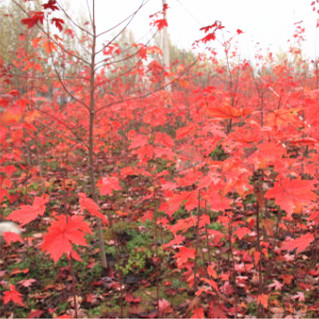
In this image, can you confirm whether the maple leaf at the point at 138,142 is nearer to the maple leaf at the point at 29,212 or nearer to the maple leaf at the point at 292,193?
the maple leaf at the point at 29,212

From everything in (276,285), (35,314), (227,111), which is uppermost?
(227,111)

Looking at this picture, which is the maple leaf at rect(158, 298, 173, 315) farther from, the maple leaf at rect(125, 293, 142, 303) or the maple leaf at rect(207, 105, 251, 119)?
the maple leaf at rect(207, 105, 251, 119)

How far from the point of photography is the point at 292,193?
126 centimetres

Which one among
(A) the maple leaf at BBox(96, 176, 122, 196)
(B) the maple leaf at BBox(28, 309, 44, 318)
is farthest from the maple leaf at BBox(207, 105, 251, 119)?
(B) the maple leaf at BBox(28, 309, 44, 318)

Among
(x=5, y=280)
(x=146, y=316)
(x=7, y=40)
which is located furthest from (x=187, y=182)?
(x=7, y=40)

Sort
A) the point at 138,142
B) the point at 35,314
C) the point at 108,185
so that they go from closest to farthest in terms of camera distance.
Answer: the point at 138,142
the point at 108,185
the point at 35,314

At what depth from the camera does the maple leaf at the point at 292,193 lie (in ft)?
4.00

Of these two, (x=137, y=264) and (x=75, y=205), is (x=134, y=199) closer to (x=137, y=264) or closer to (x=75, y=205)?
(x=75, y=205)

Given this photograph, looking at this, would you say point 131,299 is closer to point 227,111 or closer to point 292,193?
point 292,193

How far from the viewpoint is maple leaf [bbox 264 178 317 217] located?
48.0 inches

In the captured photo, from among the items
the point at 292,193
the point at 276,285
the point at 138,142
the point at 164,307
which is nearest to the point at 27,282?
the point at 164,307

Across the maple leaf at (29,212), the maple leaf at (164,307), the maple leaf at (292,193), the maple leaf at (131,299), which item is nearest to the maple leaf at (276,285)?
the maple leaf at (164,307)

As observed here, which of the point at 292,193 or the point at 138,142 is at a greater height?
the point at 138,142

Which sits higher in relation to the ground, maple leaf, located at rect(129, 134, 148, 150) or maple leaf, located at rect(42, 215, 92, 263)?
maple leaf, located at rect(129, 134, 148, 150)
